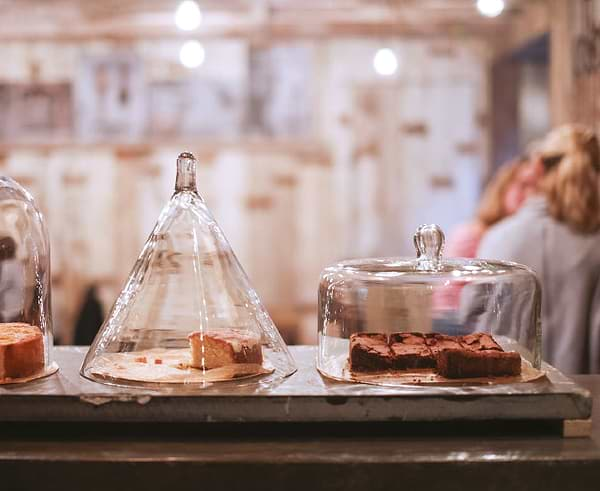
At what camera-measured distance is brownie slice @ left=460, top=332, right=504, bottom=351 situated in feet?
4.10

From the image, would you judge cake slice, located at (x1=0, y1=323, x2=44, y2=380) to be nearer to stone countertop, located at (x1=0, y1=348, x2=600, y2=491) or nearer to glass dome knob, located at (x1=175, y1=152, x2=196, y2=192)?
stone countertop, located at (x1=0, y1=348, x2=600, y2=491)

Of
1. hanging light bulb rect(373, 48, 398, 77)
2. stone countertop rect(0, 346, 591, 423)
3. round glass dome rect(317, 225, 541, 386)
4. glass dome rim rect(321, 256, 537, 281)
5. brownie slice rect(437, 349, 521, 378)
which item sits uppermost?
hanging light bulb rect(373, 48, 398, 77)

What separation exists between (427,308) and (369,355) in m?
0.15

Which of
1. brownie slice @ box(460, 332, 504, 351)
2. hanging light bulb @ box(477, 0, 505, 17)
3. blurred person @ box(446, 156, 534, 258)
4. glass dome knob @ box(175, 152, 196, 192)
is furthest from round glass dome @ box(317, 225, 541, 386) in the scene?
hanging light bulb @ box(477, 0, 505, 17)

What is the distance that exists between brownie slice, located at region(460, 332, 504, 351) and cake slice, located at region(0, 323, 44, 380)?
0.64m

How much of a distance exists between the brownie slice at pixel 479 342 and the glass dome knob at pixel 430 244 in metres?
Answer: 0.13

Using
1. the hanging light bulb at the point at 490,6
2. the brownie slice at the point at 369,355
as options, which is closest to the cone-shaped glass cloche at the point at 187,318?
the brownie slice at the point at 369,355

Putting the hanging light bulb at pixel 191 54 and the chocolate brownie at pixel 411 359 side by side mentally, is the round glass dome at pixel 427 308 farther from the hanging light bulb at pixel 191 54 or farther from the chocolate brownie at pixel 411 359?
the hanging light bulb at pixel 191 54

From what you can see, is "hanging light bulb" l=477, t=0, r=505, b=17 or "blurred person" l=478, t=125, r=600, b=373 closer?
"blurred person" l=478, t=125, r=600, b=373

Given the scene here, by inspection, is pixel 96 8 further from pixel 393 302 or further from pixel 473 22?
pixel 393 302

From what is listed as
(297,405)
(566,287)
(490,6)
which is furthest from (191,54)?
(297,405)

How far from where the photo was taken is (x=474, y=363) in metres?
1.22

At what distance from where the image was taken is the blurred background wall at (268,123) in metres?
5.12

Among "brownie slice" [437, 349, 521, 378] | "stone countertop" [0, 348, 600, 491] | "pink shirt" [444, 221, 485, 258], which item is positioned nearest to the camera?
"stone countertop" [0, 348, 600, 491]
